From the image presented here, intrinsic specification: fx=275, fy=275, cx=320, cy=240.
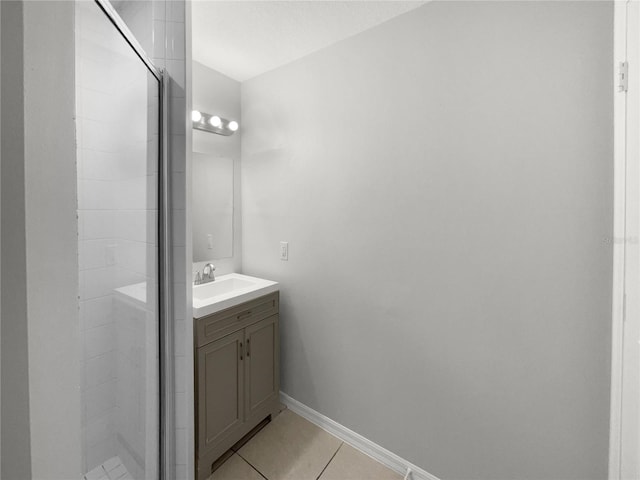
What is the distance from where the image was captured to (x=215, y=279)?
1992 mm

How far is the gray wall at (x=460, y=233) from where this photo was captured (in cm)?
104

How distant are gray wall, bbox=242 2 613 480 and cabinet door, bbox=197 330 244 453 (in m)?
0.45

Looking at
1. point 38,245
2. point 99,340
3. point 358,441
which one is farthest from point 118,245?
point 358,441

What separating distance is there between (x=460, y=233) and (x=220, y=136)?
1.73 m

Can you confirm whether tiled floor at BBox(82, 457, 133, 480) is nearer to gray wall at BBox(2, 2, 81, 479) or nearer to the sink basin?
gray wall at BBox(2, 2, 81, 479)

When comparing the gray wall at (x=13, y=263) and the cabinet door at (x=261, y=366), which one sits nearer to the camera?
the gray wall at (x=13, y=263)

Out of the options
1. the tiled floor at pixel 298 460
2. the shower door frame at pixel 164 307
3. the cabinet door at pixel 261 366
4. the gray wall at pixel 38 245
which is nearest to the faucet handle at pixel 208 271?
the cabinet door at pixel 261 366

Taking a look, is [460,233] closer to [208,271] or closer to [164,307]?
[164,307]

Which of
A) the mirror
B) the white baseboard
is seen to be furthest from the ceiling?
the white baseboard

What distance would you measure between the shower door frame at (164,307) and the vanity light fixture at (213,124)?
34.4 inches

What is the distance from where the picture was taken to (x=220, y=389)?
151 cm

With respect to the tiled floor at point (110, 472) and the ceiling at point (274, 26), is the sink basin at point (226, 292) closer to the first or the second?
the tiled floor at point (110, 472)

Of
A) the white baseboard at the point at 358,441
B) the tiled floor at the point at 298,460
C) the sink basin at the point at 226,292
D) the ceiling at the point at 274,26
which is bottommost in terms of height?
the tiled floor at the point at 298,460

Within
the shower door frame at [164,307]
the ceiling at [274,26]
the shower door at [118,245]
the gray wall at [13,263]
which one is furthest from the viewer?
the ceiling at [274,26]
